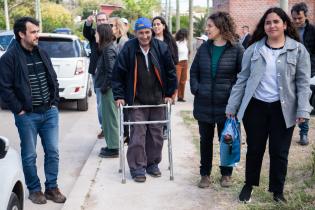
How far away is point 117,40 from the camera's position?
307 inches

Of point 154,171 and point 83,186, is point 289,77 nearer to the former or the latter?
point 154,171

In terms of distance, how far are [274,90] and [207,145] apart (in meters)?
1.17

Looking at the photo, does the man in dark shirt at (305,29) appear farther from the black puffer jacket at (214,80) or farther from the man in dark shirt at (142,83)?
the man in dark shirt at (142,83)

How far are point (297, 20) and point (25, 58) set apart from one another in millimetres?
3559

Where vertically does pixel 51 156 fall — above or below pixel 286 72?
below

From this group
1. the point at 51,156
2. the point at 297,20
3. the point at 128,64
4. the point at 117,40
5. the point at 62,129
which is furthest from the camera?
the point at 62,129

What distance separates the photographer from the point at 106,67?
6.99m

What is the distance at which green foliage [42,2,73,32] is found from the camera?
53256 millimetres

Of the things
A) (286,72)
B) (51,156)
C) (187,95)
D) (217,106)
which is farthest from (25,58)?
(187,95)

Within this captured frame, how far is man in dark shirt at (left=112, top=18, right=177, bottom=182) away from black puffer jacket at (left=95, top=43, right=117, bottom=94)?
3.24 feet

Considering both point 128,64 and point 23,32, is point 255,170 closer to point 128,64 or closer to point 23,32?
point 128,64

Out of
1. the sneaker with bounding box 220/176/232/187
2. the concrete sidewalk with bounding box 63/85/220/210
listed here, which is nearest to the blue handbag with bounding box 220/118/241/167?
the sneaker with bounding box 220/176/232/187

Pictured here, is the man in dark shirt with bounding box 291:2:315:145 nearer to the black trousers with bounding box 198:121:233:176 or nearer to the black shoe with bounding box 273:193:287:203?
the black trousers with bounding box 198:121:233:176

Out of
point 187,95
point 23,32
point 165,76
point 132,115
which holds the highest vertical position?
point 23,32
